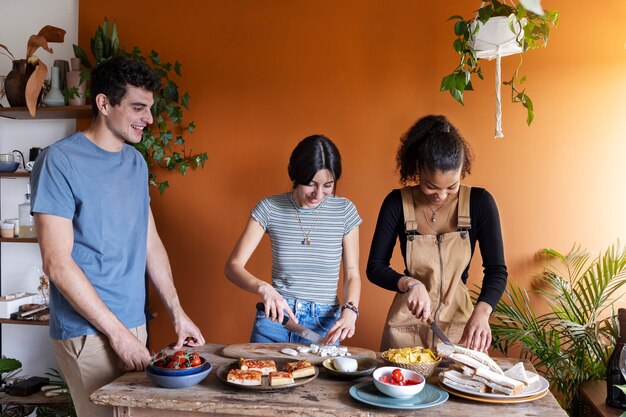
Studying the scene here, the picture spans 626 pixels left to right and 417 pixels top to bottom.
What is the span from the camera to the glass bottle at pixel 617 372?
223cm

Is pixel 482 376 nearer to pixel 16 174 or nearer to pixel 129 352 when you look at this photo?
pixel 129 352

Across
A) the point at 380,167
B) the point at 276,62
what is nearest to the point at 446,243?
the point at 380,167

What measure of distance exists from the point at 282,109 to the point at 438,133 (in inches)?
60.0

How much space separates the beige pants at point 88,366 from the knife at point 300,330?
0.59 m

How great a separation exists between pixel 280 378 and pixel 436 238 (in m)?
0.96

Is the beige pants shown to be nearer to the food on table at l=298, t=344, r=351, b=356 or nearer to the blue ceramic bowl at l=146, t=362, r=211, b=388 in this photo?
the blue ceramic bowl at l=146, t=362, r=211, b=388

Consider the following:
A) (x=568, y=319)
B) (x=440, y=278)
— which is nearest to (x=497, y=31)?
(x=440, y=278)

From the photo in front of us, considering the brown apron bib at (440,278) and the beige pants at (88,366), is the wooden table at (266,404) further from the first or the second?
the brown apron bib at (440,278)

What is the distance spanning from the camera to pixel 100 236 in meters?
2.17

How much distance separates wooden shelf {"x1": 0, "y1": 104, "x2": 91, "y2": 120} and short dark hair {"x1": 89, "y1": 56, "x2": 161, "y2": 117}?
4.85ft

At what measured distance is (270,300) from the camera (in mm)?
2275

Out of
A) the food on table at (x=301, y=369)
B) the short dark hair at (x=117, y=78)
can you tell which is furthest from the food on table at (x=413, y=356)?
the short dark hair at (x=117, y=78)

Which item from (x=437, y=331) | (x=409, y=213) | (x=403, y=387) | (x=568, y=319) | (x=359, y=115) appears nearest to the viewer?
(x=403, y=387)

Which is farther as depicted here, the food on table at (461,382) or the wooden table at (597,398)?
the wooden table at (597,398)
